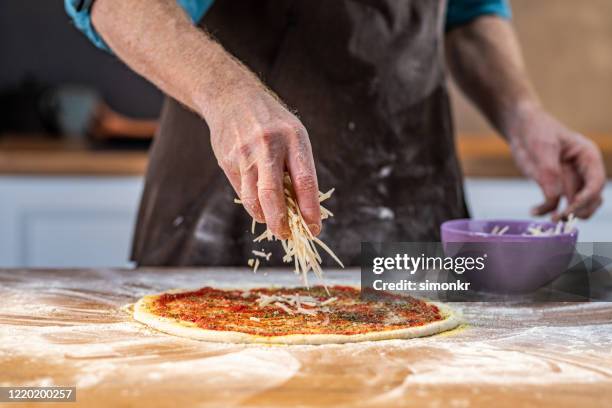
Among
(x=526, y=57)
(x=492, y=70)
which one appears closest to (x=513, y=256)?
(x=492, y=70)

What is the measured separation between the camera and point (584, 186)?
1628mm

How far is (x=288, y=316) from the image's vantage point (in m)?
1.12

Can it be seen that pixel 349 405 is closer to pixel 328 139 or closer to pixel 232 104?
pixel 232 104

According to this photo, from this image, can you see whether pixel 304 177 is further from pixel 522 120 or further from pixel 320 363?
pixel 522 120

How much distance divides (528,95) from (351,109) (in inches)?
16.1

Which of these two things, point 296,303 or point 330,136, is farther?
point 330,136

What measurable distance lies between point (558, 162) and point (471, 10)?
478 millimetres

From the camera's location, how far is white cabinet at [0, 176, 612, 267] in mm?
2494

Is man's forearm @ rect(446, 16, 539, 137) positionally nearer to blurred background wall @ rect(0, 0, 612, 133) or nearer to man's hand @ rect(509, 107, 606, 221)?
→ man's hand @ rect(509, 107, 606, 221)

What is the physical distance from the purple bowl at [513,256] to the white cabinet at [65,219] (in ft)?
4.70

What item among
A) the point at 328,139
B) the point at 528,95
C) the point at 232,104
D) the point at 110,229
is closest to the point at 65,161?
the point at 110,229

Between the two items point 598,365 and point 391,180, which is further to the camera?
point 391,180

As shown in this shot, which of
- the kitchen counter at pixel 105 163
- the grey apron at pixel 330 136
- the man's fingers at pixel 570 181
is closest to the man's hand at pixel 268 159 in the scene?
the grey apron at pixel 330 136

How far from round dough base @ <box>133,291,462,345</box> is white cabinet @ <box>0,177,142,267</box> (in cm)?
144
